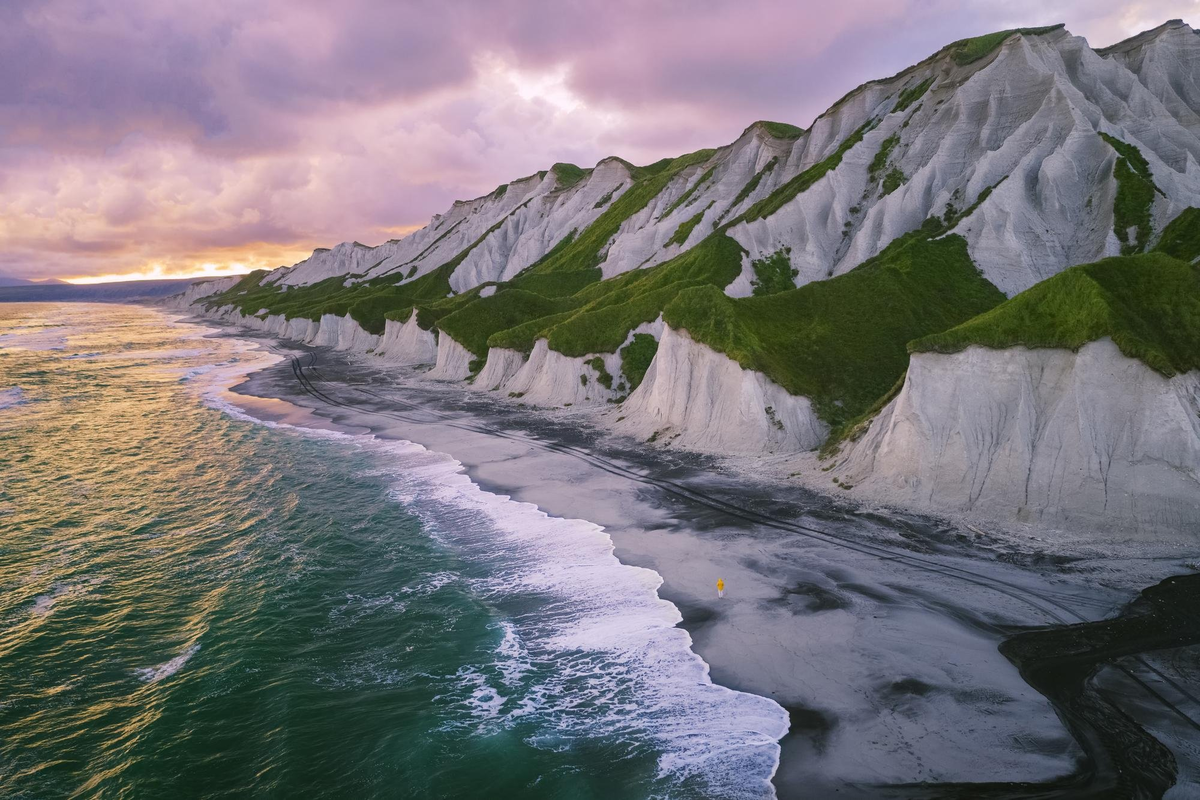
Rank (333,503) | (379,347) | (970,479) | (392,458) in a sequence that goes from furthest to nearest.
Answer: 1. (379,347)
2. (392,458)
3. (333,503)
4. (970,479)

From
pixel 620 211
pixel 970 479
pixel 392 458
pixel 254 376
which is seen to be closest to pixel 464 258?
pixel 620 211

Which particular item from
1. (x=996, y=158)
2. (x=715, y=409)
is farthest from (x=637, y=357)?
(x=996, y=158)

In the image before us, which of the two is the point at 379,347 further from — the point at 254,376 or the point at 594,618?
the point at 594,618

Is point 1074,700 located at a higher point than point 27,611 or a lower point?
higher

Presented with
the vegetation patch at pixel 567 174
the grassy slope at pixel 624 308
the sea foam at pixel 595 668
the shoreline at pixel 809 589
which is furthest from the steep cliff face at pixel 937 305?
the vegetation patch at pixel 567 174

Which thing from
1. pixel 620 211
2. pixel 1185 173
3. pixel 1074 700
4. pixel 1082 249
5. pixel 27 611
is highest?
pixel 620 211

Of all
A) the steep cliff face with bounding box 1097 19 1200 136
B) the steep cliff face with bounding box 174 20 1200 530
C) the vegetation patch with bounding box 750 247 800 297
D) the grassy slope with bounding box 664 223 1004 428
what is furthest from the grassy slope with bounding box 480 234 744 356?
the steep cliff face with bounding box 1097 19 1200 136

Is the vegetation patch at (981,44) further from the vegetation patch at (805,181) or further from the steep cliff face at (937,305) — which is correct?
the vegetation patch at (805,181)
